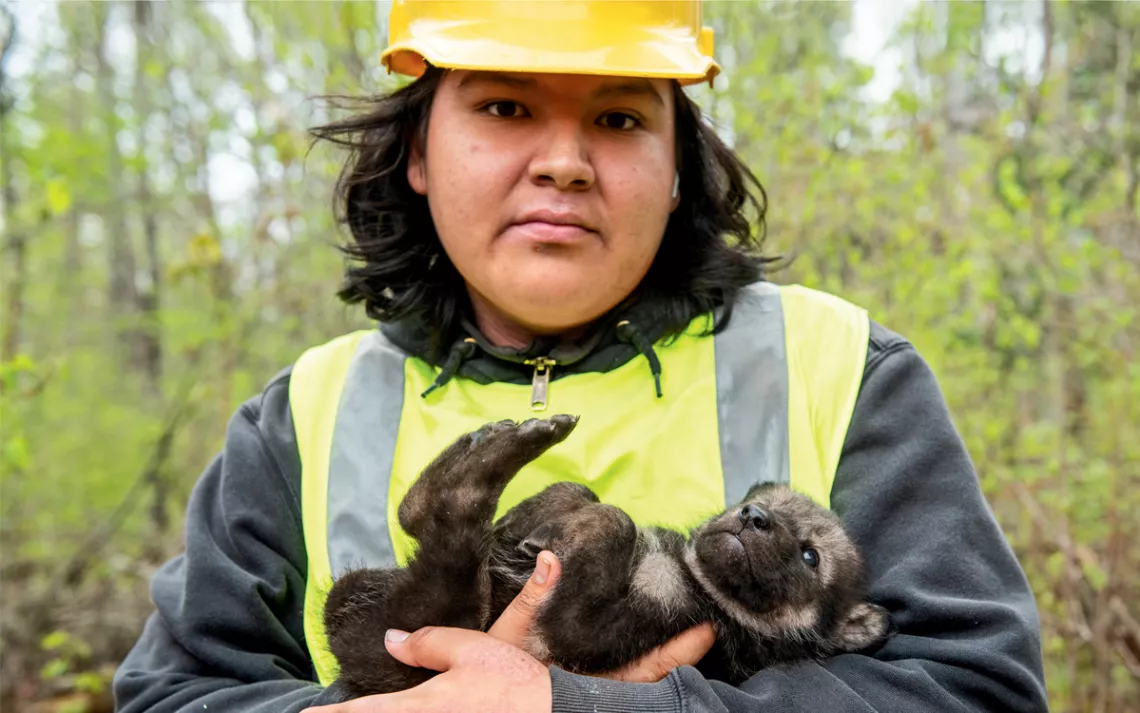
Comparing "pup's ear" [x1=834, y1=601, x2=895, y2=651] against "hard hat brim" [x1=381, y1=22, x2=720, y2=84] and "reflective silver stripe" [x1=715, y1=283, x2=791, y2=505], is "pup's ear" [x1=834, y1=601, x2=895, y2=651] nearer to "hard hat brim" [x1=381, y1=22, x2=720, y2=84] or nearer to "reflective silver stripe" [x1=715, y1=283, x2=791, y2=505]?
"reflective silver stripe" [x1=715, y1=283, x2=791, y2=505]

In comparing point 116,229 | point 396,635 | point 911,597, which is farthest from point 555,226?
point 116,229

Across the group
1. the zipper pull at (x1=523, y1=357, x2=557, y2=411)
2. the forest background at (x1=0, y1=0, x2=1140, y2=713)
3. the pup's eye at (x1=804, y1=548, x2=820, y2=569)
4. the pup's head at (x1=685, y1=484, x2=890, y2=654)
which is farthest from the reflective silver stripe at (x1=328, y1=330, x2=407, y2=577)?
the forest background at (x1=0, y1=0, x2=1140, y2=713)

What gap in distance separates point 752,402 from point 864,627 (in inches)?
23.0

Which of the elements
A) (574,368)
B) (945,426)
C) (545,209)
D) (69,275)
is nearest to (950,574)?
(945,426)

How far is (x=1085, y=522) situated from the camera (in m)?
5.80

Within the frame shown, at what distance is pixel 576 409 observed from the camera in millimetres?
2363

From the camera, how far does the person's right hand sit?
2.09 meters

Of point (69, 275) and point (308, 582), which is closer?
point (308, 582)

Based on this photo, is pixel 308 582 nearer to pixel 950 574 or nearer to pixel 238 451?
pixel 238 451

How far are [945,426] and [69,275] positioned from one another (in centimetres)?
810

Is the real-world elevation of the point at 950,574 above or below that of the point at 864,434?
below

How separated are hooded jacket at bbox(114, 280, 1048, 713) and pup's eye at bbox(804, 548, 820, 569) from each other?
0.18 meters

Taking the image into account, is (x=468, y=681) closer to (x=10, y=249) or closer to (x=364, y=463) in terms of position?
(x=364, y=463)

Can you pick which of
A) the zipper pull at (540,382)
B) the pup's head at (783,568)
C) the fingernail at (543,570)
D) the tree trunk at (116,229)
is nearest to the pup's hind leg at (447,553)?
the fingernail at (543,570)
